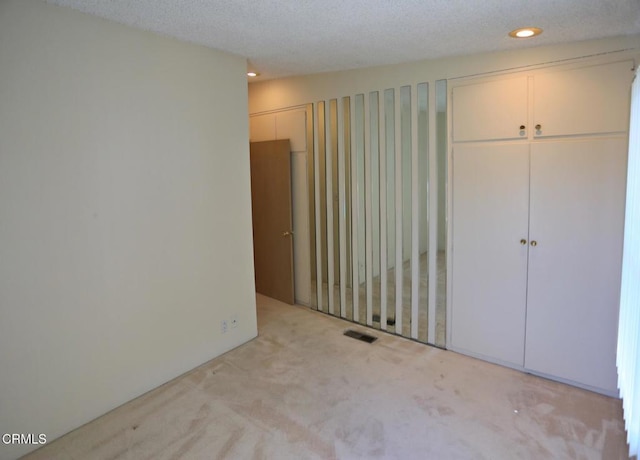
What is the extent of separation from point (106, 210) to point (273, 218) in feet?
7.68

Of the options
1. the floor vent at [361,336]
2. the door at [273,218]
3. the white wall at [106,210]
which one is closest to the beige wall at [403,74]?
the door at [273,218]

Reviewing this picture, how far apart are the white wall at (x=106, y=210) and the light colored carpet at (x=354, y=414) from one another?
12.1 inches

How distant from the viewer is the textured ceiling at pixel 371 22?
227 centimetres

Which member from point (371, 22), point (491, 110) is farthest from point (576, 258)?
point (371, 22)

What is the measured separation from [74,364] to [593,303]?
3.51 m

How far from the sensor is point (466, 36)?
2770mm

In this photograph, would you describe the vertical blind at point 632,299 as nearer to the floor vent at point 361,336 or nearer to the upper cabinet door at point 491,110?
the upper cabinet door at point 491,110

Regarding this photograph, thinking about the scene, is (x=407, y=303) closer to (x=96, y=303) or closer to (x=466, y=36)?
(x=466, y=36)

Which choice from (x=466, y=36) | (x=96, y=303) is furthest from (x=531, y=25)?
(x=96, y=303)

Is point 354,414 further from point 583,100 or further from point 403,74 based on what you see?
point 403,74

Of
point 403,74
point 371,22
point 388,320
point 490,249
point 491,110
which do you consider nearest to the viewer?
point 371,22

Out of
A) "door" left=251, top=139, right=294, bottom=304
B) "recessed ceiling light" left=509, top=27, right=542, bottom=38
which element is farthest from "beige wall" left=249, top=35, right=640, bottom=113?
"door" left=251, top=139, right=294, bottom=304

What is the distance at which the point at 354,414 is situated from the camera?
8.77 ft

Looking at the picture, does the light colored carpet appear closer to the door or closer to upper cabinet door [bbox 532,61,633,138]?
the door
